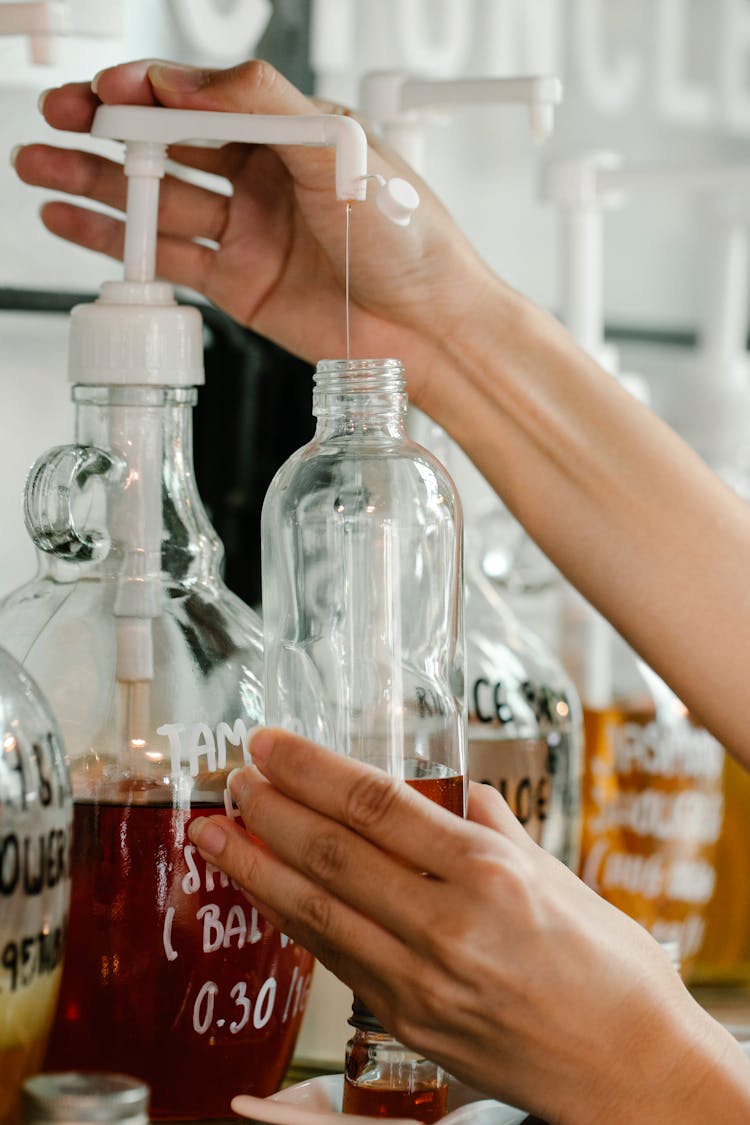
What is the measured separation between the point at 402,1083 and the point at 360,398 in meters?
0.23

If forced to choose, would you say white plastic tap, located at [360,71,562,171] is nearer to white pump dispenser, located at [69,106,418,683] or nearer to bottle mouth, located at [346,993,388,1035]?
white pump dispenser, located at [69,106,418,683]

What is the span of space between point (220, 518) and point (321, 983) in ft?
0.89

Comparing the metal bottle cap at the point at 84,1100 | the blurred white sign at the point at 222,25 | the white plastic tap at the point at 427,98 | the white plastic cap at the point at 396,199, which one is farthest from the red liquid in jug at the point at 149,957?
the blurred white sign at the point at 222,25

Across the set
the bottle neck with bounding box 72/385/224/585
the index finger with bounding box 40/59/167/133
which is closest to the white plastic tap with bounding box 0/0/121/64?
the index finger with bounding box 40/59/167/133

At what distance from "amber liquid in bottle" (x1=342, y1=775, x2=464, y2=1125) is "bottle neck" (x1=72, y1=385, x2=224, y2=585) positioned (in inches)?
4.6

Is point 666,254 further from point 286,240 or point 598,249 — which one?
point 286,240

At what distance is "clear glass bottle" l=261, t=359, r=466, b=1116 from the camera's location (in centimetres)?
53

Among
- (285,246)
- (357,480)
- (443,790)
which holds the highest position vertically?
(285,246)

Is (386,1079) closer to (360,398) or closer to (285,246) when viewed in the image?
(360,398)

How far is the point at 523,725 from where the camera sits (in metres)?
0.70

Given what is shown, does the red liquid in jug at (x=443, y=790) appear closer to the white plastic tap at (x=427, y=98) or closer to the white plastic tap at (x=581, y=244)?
the white plastic tap at (x=427, y=98)

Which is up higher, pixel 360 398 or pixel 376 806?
pixel 360 398

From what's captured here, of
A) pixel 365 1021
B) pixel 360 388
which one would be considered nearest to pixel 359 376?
pixel 360 388

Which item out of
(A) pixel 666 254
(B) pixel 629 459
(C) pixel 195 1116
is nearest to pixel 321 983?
(C) pixel 195 1116
